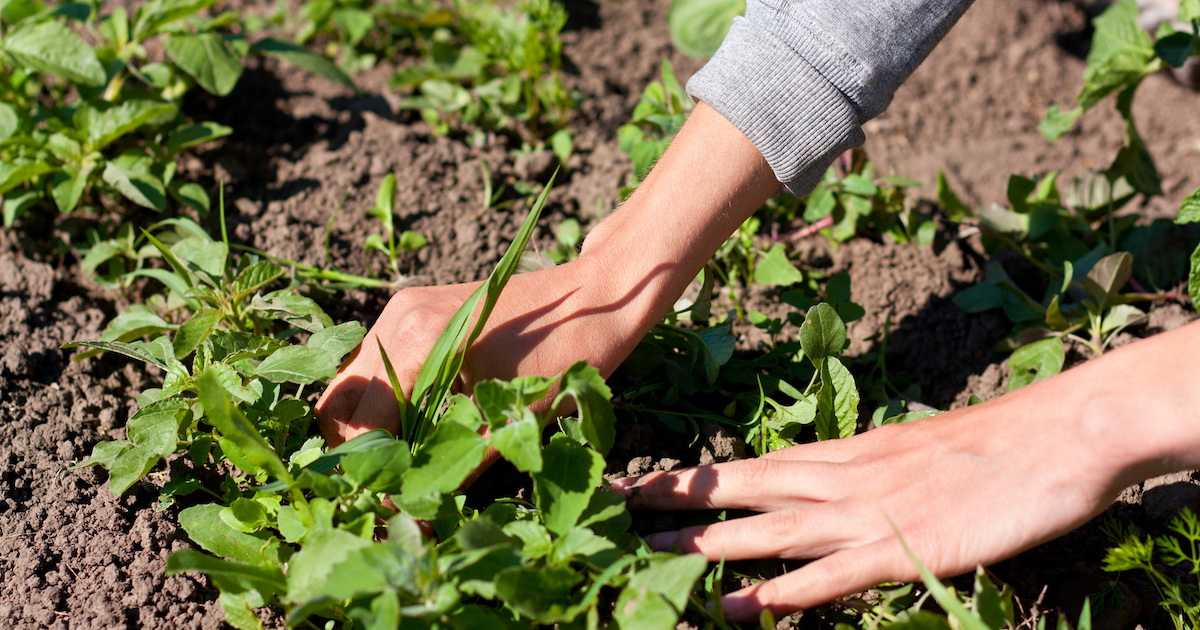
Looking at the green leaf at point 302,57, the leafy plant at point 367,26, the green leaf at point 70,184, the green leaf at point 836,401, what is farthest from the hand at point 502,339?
the leafy plant at point 367,26

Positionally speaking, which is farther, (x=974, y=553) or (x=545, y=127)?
(x=545, y=127)

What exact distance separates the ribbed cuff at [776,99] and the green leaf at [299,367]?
92 centimetres

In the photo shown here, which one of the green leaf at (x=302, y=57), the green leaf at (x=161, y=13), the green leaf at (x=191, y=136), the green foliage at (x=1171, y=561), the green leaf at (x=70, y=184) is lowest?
the green foliage at (x=1171, y=561)

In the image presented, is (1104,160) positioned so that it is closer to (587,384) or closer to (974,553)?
(974,553)

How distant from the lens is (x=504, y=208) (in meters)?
2.50

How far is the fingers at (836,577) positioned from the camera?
126 cm

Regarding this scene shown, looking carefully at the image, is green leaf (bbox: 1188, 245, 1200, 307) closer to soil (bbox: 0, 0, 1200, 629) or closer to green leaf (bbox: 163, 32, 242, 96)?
soil (bbox: 0, 0, 1200, 629)

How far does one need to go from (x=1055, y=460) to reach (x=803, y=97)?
2.67 ft

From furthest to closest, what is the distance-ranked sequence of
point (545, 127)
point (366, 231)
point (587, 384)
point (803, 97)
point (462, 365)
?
point (545, 127)
point (366, 231)
point (803, 97)
point (462, 365)
point (587, 384)

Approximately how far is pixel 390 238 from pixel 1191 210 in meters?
1.94

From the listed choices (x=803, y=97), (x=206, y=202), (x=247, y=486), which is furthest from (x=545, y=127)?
(x=247, y=486)

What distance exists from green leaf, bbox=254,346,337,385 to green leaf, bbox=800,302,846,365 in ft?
2.99

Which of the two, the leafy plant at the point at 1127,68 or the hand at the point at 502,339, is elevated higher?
the leafy plant at the point at 1127,68

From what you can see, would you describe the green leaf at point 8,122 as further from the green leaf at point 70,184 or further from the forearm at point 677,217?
the forearm at point 677,217
